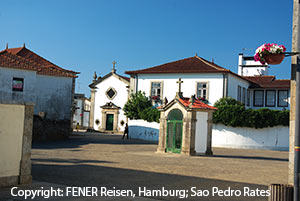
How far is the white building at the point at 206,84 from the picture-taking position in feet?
120

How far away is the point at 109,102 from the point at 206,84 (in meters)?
16.9

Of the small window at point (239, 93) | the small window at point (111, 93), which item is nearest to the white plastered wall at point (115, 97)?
the small window at point (111, 93)

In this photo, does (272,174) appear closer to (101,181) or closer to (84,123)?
(101,181)

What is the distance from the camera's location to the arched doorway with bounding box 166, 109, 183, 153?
21266 millimetres

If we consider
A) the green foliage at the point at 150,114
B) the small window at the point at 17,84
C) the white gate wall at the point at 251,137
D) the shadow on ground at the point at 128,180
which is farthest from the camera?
the green foliage at the point at 150,114

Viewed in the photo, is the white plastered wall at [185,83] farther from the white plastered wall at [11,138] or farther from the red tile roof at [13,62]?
the white plastered wall at [11,138]

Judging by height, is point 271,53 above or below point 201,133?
above

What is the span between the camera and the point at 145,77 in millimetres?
39781

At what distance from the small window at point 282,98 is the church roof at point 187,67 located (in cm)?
725

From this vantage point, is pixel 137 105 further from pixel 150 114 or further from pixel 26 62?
pixel 26 62

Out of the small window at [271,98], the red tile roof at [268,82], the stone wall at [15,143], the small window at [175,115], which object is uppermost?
the red tile roof at [268,82]

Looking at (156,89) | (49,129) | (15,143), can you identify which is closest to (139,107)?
(156,89)

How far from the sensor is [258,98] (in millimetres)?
42031

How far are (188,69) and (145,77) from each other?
448cm
